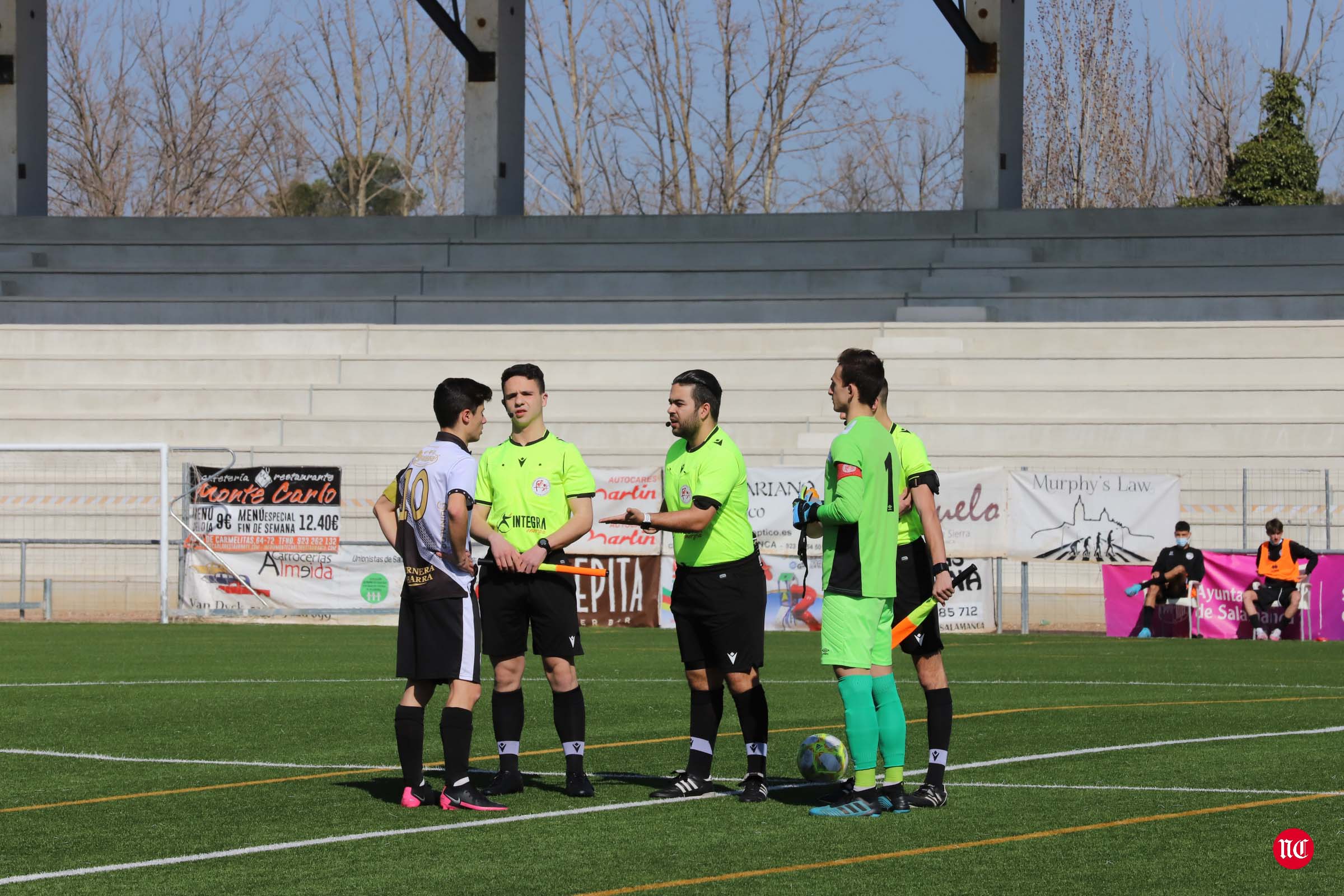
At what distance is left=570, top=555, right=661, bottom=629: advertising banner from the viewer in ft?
77.5

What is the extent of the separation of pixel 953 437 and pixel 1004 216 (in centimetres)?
697

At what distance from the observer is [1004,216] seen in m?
32.9

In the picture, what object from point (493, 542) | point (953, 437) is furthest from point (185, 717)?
point (953, 437)

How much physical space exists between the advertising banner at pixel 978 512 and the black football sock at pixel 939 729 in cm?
1505

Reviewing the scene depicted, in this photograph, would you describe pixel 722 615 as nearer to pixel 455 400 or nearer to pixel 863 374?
pixel 863 374

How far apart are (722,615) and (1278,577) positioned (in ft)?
51.6

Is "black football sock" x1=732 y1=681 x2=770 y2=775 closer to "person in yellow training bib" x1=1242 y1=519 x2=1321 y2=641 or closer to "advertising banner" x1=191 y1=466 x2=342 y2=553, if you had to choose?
"person in yellow training bib" x1=1242 y1=519 x2=1321 y2=641

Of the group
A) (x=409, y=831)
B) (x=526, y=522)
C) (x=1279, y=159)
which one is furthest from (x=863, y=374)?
(x=1279, y=159)

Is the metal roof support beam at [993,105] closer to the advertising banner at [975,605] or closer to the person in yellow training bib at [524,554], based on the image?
the advertising banner at [975,605]

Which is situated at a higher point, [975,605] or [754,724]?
[754,724]

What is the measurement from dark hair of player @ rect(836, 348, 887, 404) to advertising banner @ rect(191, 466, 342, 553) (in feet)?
56.0

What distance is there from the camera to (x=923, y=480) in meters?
7.80

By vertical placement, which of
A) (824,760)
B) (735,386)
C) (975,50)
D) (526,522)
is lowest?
(824,760)

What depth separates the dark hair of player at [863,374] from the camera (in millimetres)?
7520
